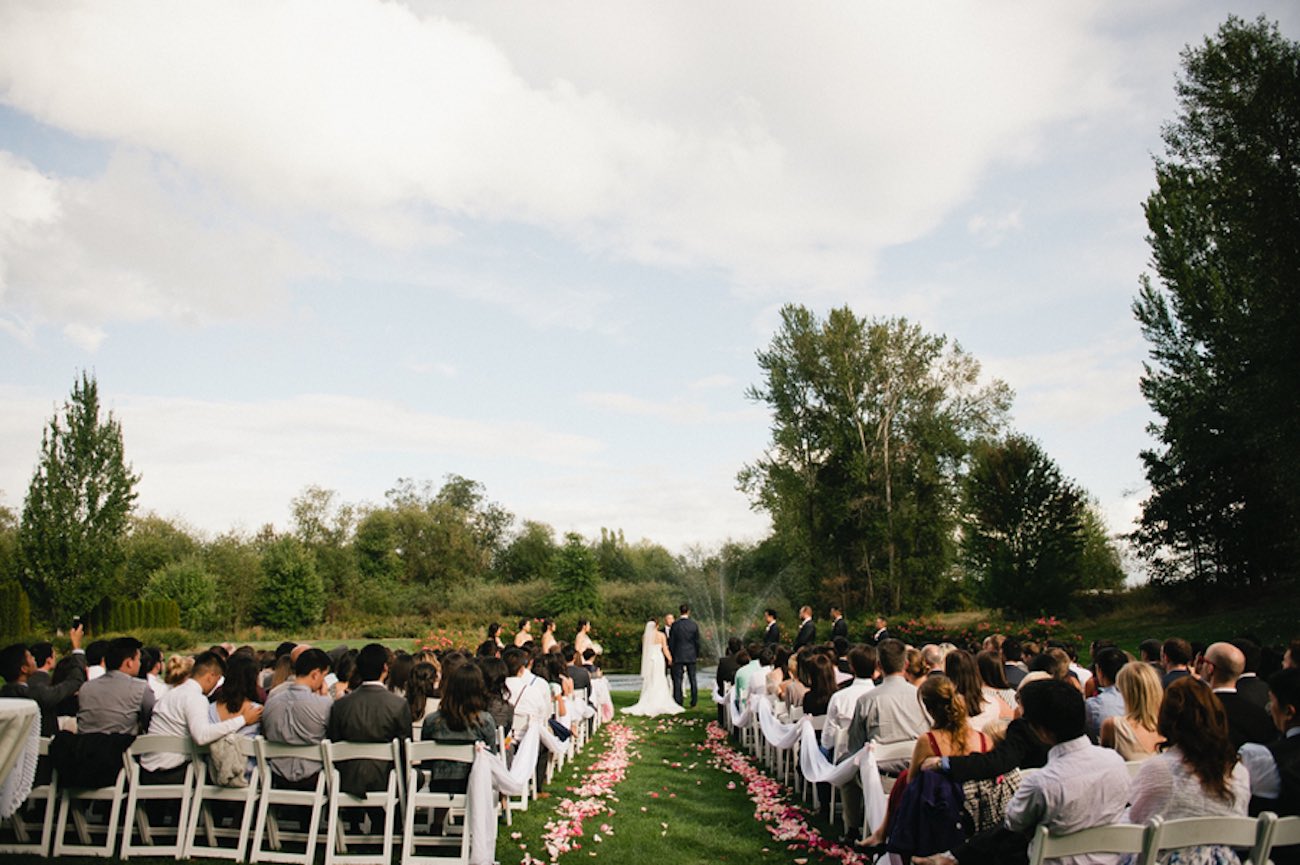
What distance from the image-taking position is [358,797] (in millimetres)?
5992

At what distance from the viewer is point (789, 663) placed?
1071 cm

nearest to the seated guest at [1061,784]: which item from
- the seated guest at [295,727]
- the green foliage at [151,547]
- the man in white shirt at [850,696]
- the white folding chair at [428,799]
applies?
the man in white shirt at [850,696]

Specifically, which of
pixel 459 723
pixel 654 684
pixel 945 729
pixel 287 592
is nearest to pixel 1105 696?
pixel 945 729

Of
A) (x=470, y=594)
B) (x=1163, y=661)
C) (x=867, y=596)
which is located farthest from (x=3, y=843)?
(x=470, y=594)

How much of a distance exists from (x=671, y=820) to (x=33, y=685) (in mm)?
5751

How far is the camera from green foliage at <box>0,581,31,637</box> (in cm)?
3144

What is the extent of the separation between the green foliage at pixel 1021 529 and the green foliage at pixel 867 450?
125cm

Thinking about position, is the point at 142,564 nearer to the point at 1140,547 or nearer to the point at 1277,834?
the point at 1140,547

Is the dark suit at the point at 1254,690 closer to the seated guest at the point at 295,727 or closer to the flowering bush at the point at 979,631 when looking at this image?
the seated guest at the point at 295,727

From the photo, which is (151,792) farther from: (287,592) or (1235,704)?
(287,592)

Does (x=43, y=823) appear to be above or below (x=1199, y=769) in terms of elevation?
below

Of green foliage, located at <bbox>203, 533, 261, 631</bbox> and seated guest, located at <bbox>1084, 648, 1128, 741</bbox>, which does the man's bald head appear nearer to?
seated guest, located at <bbox>1084, 648, 1128, 741</bbox>

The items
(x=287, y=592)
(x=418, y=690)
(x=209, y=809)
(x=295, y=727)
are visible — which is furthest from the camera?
(x=287, y=592)

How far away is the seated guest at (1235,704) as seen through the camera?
19.1ft
